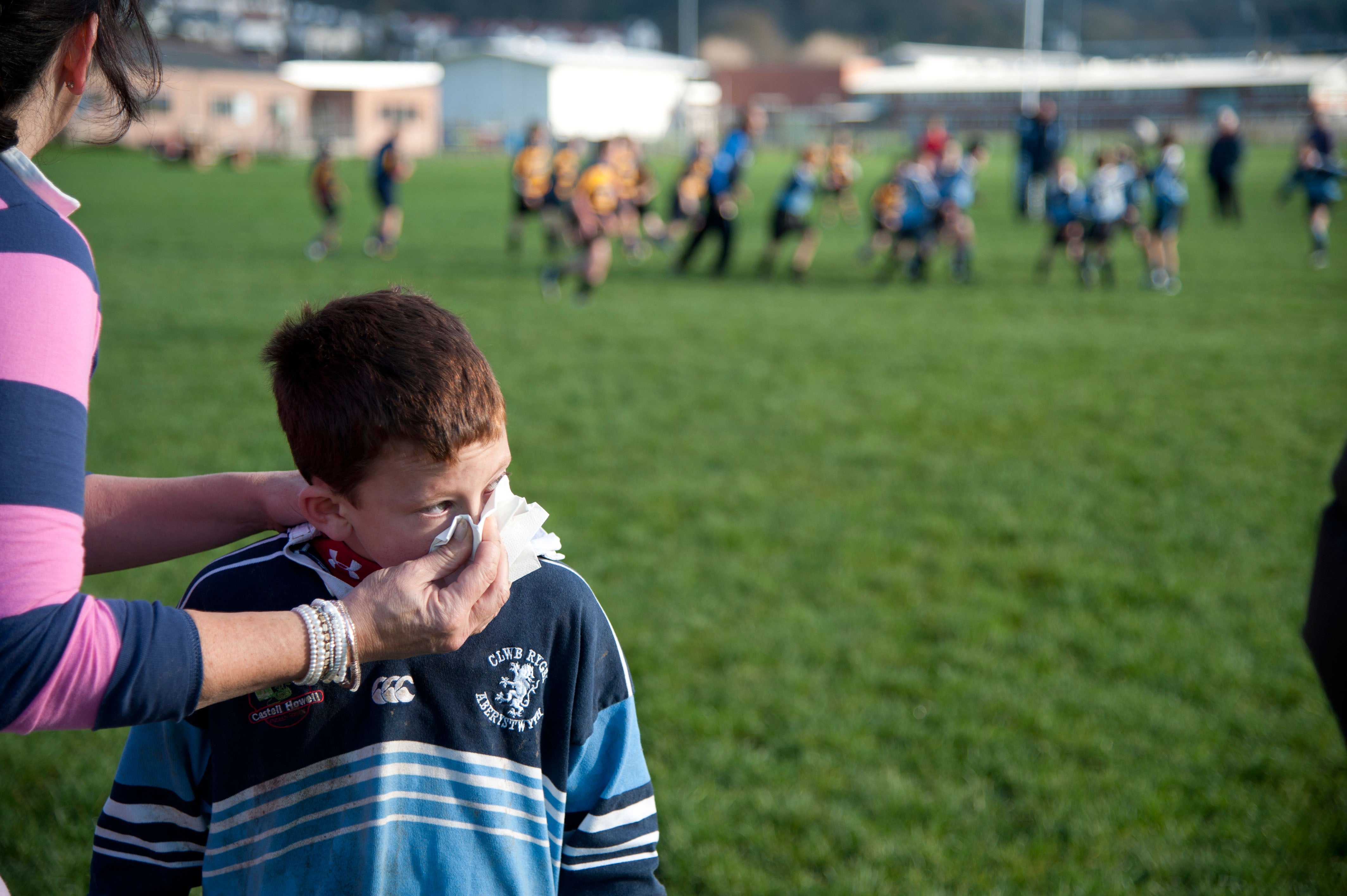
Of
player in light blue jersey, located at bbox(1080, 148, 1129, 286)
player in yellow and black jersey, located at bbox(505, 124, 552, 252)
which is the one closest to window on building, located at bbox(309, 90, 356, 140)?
player in yellow and black jersey, located at bbox(505, 124, 552, 252)

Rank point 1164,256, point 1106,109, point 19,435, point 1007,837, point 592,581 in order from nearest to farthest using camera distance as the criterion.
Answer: point 19,435
point 1007,837
point 592,581
point 1164,256
point 1106,109

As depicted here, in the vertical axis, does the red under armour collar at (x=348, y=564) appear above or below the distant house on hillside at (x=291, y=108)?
below

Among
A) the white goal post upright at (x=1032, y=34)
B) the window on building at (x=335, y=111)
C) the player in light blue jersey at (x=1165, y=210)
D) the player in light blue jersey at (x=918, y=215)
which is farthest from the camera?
the window on building at (x=335, y=111)

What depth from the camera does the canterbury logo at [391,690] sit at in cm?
137

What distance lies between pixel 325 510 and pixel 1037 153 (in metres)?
24.2

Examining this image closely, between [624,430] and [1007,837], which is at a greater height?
[624,430]

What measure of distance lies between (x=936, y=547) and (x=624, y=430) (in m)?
2.78

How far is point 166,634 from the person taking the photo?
1000 millimetres

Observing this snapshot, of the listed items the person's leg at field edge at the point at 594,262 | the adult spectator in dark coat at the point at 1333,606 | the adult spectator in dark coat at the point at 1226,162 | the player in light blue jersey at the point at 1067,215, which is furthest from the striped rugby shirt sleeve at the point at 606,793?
the adult spectator in dark coat at the point at 1226,162

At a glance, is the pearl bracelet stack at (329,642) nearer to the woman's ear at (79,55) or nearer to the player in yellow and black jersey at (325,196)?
the woman's ear at (79,55)

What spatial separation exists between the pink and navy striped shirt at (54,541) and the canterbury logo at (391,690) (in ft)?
1.23

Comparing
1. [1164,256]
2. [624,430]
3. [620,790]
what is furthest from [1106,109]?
[620,790]

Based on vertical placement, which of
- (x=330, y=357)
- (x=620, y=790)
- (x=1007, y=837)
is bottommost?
(x=1007, y=837)

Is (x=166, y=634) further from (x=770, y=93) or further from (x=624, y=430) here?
(x=770, y=93)
